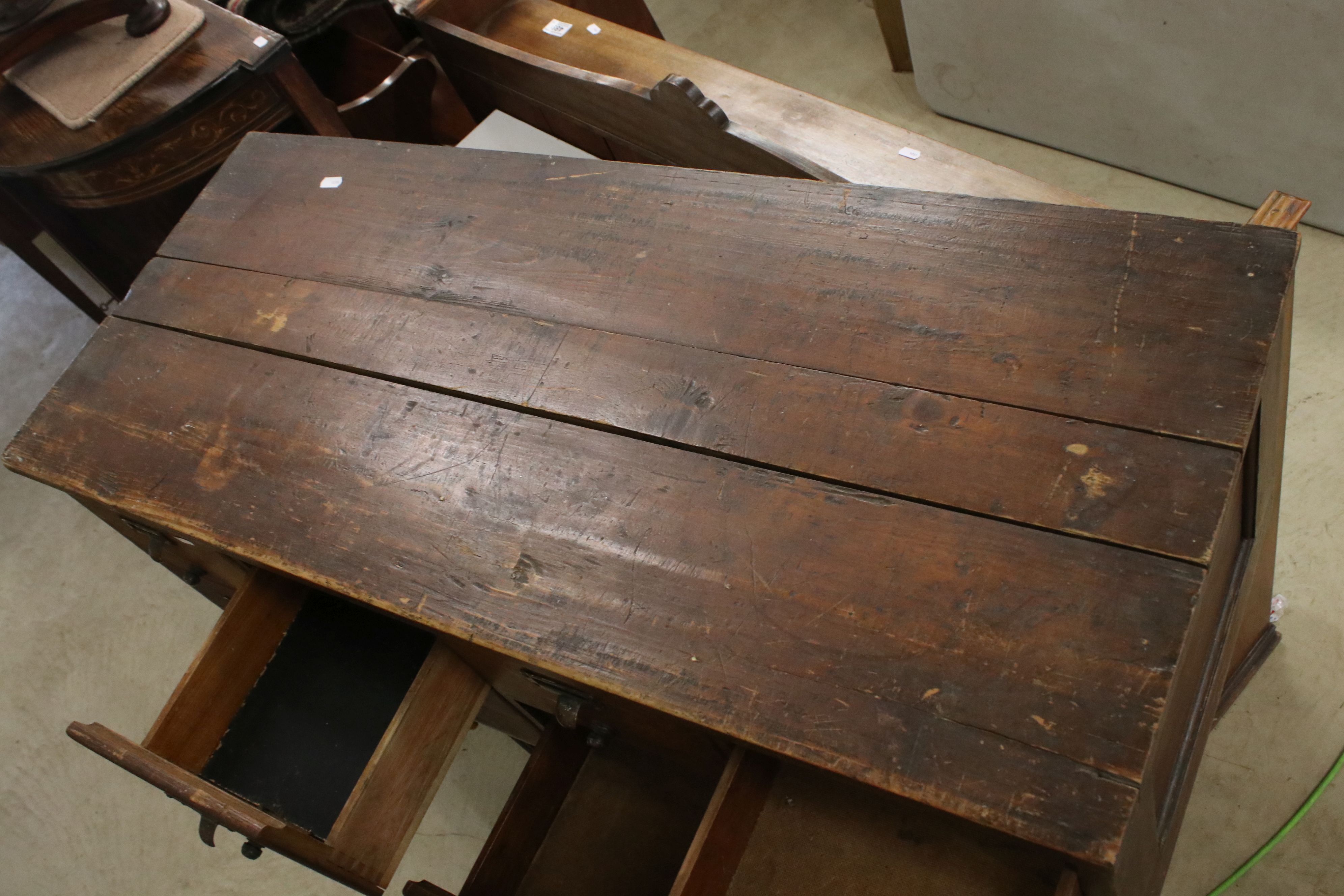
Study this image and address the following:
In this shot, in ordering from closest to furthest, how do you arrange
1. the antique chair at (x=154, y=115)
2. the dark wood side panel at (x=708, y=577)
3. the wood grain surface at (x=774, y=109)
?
1. the dark wood side panel at (x=708, y=577)
2. the wood grain surface at (x=774, y=109)
3. the antique chair at (x=154, y=115)

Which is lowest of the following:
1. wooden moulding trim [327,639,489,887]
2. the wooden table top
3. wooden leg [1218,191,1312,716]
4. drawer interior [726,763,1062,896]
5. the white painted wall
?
wooden moulding trim [327,639,489,887]

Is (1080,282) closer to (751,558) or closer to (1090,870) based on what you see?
(751,558)

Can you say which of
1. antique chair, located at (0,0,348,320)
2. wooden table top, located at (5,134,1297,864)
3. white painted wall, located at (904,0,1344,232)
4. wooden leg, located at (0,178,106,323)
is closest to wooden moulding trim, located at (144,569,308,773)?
wooden table top, located at (5,134,1297,864)

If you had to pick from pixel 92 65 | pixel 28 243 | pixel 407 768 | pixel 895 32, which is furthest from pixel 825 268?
pixel 28 243

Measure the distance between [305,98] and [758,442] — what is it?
5.14 feet

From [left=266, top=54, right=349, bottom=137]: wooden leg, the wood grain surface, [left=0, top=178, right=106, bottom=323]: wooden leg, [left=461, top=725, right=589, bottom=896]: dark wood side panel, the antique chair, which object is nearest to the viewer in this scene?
[left=461, top=725, right=589, bottom=896]: dark wood side panel

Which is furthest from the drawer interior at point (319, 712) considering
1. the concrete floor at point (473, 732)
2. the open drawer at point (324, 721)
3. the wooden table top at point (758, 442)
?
the concrete floor at point (473, 732)

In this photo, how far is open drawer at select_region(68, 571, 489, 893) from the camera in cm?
113

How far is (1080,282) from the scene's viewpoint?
3.20 ft

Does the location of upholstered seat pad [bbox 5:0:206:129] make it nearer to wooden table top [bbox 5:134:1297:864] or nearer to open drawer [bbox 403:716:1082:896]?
wooden table top [bbox 5:134:1297:864]

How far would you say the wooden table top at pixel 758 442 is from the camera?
81 centimetres

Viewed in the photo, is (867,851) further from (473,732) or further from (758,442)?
(473,732)

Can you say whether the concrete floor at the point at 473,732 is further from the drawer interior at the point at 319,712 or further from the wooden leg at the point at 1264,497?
the drawer interior at the point at 319,712

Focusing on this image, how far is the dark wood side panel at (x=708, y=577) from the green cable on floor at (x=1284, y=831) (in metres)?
1.10
